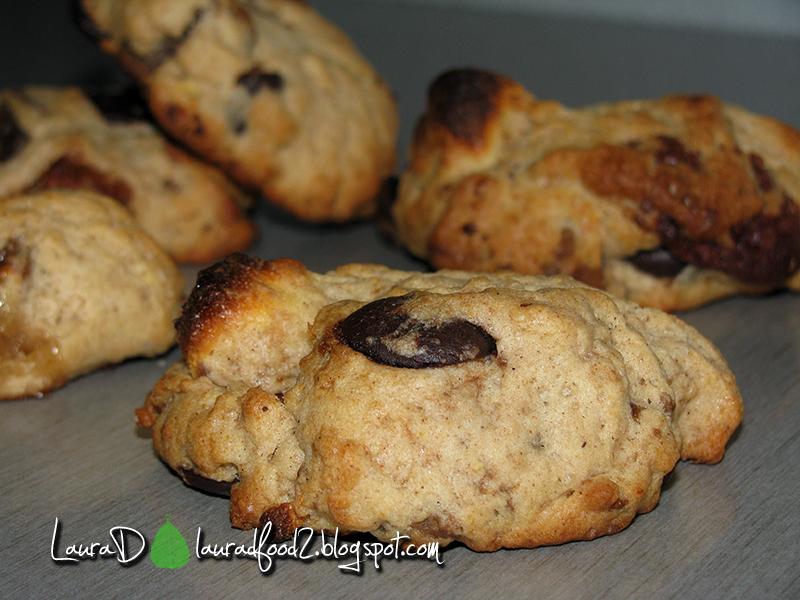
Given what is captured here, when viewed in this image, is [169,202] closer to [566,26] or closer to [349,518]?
[349,518]

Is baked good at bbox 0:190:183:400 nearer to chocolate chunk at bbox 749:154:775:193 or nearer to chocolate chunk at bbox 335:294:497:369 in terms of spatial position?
chocolate chunk at bbox 335:294:497:369

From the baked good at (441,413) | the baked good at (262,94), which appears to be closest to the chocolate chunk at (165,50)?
the baked good at (262,94)

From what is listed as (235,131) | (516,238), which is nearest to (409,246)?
(516,238)

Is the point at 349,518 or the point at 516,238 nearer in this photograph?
the point at 349,518

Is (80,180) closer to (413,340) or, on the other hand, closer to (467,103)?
(467,103)

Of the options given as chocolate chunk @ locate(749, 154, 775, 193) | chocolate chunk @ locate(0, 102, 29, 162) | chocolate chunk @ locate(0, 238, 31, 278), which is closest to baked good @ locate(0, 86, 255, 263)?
chocolate chunk @ locate(0, 102, 29, 162)

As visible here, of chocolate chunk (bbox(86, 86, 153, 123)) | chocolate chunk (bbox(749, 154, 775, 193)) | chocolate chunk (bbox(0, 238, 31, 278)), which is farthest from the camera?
chocolate chunk (bbox(86, 86, 153, 123))

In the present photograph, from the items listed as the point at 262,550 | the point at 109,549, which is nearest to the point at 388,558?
the point at 262,550
